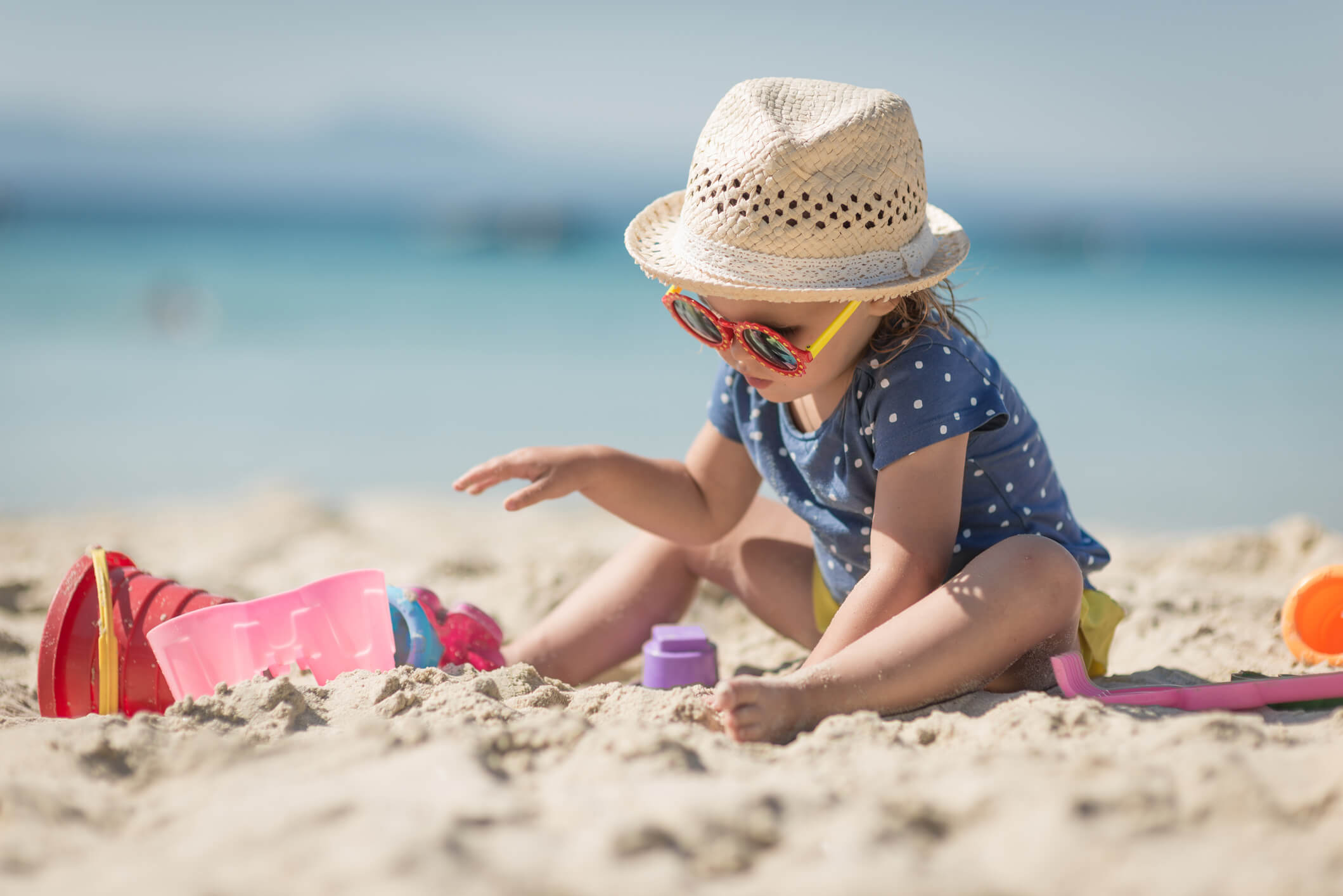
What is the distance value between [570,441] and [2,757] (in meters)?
4.40

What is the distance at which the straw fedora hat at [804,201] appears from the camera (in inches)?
63.4

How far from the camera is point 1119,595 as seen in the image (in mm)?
2576

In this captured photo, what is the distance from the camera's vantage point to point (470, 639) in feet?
6.56

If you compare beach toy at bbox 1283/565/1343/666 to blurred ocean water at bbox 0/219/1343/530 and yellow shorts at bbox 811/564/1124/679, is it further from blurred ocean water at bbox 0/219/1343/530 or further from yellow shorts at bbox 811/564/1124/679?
blurred ocean water at bbox 0/219/1343/530

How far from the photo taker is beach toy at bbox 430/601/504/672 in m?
1.98

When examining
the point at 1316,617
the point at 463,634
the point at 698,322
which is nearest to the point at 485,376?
the point at 463,634

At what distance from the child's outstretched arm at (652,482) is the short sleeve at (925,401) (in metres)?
0.52

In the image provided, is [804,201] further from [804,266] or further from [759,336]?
[759,336]

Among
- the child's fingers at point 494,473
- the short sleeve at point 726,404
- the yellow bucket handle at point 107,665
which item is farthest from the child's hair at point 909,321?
the yellow bucket handle at point 107,665

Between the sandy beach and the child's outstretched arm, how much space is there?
41 centimetres

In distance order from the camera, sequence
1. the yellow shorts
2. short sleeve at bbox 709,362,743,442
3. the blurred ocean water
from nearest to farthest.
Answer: the yellow shorts → short sleeve at bbox 709,362,743,442 → the blurred ocean water

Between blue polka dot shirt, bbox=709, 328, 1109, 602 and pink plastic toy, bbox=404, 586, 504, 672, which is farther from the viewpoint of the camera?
pink plastic toy, bbox=404, 586, 504, 672

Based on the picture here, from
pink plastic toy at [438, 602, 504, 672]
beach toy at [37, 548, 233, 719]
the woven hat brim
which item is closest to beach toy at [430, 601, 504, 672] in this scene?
pink plastic toy at [438, 602, 504, 672]

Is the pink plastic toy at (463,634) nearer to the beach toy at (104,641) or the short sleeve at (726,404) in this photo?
the beach toy at (104,641)
